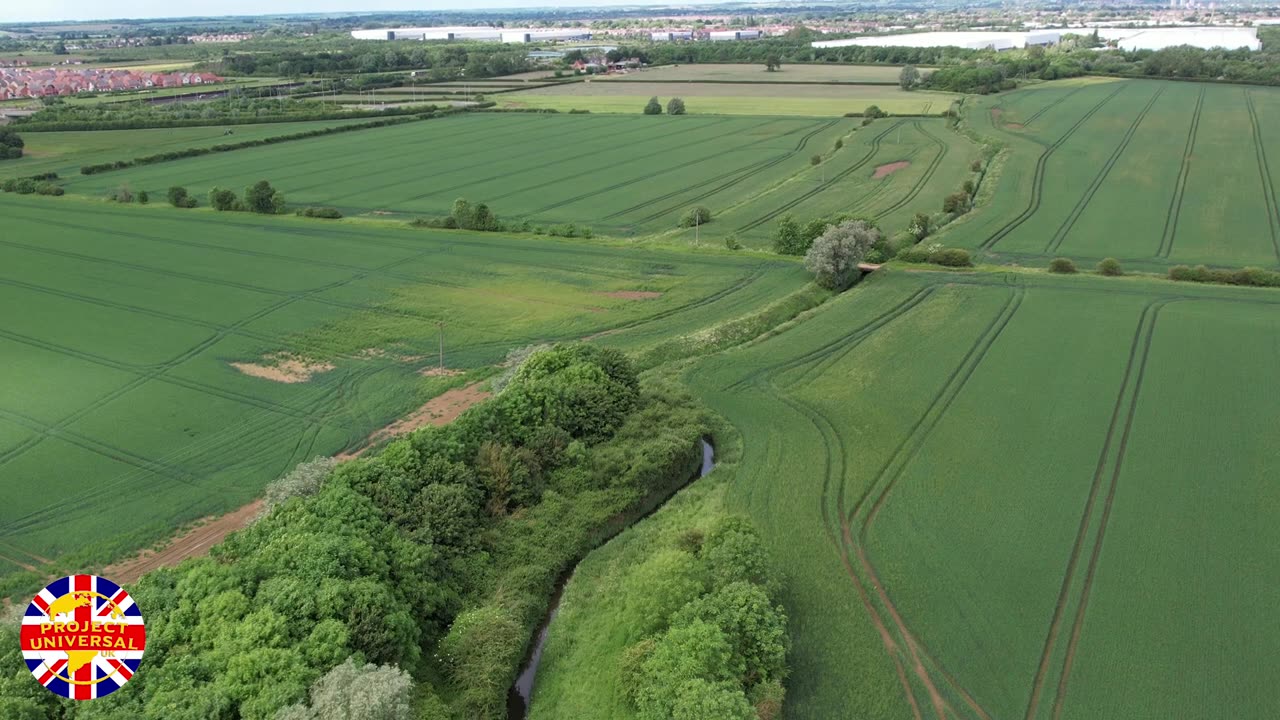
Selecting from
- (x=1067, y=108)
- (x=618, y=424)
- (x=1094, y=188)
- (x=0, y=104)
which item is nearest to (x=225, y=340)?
(x=618, y=424)

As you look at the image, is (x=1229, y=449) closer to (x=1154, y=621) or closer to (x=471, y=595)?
(x=1154, y=621)

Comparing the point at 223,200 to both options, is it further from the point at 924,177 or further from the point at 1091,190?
the point at 1091,190

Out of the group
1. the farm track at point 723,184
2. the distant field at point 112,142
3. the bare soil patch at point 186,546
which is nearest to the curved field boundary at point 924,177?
the farm track at point 723,184

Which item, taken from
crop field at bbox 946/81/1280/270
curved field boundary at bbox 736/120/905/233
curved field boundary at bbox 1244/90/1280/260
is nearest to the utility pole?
curved field boundary at bbox 736/120/905/233

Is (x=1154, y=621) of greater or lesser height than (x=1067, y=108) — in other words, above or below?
below

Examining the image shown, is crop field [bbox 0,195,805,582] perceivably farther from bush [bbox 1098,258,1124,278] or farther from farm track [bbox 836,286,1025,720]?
bush [bbox 1098,258,1124,278]

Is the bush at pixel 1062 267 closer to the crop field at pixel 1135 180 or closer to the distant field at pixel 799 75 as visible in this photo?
the crop field at pixel 1135 180
